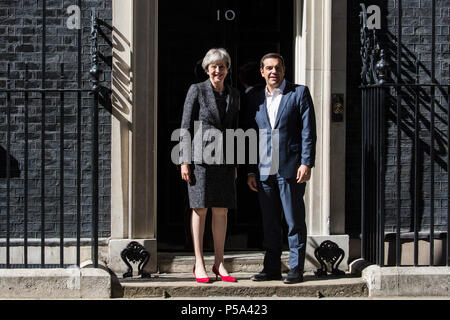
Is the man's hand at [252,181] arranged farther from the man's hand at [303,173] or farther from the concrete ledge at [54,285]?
the concrete ledge at [54,285]

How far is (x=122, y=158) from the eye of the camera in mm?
6770

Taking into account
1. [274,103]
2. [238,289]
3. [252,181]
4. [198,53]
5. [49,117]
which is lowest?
[238,289]

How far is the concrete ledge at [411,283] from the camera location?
6145 mm

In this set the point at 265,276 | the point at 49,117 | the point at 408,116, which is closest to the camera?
the point at 265,276

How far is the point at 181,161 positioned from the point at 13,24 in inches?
82.9

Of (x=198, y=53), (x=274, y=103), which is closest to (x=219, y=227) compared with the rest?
(x=274, y=103)

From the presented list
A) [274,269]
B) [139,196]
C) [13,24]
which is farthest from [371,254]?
[13,24]

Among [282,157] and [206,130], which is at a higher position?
[206,130]

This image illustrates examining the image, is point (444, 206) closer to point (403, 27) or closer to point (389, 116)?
point (389, 116)

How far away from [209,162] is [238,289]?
103cm

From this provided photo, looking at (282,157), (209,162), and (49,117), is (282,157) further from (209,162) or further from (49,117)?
(49,117)

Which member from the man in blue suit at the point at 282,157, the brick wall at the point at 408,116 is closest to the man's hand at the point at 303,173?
the man in blue suit at the point at 282,157

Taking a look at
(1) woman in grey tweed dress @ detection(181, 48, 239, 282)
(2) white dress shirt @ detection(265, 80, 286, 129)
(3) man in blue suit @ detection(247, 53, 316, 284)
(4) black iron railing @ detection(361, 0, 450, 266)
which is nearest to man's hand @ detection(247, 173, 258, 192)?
(3) man in blue suit @ detection(247, 53, 316, 284)

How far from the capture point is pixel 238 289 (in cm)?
605
